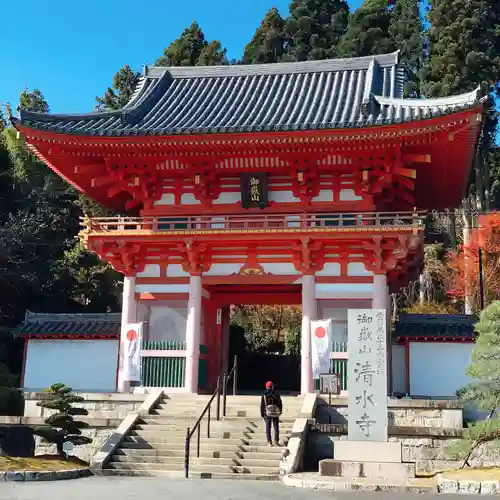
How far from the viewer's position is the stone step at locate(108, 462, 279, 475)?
12227 millimetres

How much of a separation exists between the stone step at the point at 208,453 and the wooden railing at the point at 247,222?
5.99 m

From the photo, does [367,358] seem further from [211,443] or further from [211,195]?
[211,195]

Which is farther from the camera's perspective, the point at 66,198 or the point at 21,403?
the point at 66,198

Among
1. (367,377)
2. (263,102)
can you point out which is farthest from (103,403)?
(263,102)

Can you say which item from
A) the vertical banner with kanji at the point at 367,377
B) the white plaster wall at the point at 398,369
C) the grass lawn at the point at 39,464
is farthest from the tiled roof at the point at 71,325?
the vertical banner with kanji at the point at 367,377

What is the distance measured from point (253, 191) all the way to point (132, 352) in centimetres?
547

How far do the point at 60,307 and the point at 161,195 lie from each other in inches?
539

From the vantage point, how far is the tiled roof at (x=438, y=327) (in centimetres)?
1756

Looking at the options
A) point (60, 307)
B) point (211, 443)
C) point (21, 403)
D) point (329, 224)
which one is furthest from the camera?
point (60, 307)

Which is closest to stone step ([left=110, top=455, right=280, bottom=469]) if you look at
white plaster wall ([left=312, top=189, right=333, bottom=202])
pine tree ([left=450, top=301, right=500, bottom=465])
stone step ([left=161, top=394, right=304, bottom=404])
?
stone step ([left=161, top=394, right=304, bottom=404])

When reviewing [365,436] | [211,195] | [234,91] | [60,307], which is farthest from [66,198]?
[365,436]

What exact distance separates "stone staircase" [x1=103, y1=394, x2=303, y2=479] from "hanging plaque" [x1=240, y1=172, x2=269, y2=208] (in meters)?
5.41

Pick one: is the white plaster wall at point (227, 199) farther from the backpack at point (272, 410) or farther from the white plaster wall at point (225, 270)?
the backpack at point (272, 410)

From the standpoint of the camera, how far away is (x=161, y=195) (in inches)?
739
